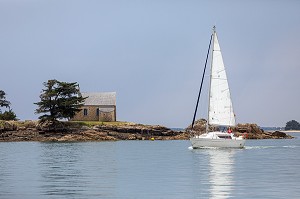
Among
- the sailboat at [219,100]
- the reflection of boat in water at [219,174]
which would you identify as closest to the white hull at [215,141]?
the sailboat at [219,100]

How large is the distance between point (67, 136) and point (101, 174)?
65.1m

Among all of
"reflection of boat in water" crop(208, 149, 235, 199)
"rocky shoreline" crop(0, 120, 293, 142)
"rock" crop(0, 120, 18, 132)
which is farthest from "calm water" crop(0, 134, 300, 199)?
"rock" crop(0, 120, 18, 132)

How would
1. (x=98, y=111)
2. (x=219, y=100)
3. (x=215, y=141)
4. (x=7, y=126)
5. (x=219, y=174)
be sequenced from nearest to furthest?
1. (x=219, y=174)
2. (x=215, y=141)
3. (x=219, y=100)
4. (x=7, y=126)
5. (x=98, y=111)

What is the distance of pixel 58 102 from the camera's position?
359ft

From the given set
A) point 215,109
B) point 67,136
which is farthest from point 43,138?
point 215,109

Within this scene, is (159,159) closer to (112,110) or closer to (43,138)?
(43,138)

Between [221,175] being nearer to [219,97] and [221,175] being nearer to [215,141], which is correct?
[215,141]

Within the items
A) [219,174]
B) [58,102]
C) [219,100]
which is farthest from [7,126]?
[219,174]

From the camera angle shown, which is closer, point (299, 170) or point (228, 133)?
point (299, 170)

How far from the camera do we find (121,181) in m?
37.7

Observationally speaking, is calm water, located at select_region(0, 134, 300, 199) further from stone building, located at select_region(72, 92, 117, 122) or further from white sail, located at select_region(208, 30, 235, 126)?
stone building, located at select_region(72, 92, 117, 122)

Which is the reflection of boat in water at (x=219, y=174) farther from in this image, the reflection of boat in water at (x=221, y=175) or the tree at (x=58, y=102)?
the tree at (x=58, y=102)

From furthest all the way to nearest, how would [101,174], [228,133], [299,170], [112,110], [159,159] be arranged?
[112,110], [228,133], [159,159], [299,170], [101,174]

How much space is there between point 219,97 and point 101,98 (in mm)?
53827
